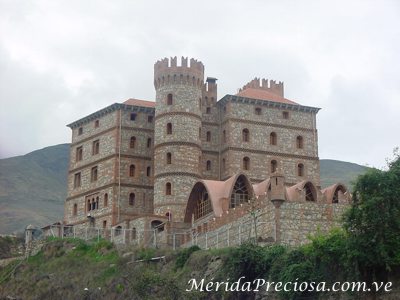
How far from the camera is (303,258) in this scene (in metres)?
35.4

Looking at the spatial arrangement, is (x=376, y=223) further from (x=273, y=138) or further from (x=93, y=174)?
(x=93, y=174)

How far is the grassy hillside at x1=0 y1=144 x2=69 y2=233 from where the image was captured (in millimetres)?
118812

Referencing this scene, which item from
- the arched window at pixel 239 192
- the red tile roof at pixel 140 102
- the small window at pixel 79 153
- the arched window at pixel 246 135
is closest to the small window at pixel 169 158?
the arched window at pixel 246 135

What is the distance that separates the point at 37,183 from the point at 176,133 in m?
87.9

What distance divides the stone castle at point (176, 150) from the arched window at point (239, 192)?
10.6 ft

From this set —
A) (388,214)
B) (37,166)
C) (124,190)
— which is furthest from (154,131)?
(37,166)

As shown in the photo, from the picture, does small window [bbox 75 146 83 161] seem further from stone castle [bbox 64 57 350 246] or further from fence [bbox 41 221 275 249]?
fence [bbox 41 221 275 249]

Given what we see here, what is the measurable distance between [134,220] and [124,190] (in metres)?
6.20

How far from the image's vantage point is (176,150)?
2411 inches

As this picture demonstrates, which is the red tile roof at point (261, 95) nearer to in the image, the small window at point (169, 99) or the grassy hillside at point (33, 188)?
the small window at point (169, 99)

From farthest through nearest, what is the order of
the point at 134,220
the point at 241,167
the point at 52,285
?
the point at 241,167, the point at 134,220, the point at 52,285

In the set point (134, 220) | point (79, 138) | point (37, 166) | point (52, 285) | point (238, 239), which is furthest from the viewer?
point (37, 166)

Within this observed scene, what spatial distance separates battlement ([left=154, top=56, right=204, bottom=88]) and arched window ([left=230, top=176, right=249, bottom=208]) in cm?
1227

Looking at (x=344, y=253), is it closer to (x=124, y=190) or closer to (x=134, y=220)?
(x=134, y=220)
